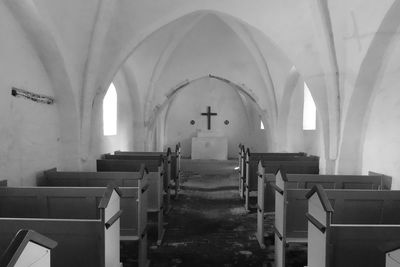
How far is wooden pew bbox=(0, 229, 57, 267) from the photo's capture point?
62.2 inches

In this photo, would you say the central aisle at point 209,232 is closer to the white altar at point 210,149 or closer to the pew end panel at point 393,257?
the pew end panel at point 393,257

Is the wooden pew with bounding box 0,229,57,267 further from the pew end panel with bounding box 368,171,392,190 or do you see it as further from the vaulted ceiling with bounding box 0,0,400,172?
the pew end panel with bounding box 368,171,392,190

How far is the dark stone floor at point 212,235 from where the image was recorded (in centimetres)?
511

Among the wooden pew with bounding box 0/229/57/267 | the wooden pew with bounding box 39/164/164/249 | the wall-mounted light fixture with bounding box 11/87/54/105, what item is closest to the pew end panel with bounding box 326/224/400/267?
the wooden pew with bounding box 0/229/57/267

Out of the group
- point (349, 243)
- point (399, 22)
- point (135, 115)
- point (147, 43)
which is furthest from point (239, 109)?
point (349, 243)

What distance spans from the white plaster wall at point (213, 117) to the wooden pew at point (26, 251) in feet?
58.2

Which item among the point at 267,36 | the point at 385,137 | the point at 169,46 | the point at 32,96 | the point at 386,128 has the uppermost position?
the point at 169,46

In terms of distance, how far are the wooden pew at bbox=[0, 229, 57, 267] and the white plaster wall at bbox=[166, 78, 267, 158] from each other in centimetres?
1774

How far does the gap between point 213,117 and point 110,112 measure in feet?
31.0

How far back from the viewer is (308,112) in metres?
11.6

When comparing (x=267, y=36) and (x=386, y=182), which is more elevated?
(x=267, y=36)

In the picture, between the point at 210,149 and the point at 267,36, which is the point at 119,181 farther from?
the point at 210,149

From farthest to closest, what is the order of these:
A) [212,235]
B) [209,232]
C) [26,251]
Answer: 1. [209,232]
2. [212,235]
3. [26,251]

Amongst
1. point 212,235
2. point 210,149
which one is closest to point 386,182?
point 212,235
